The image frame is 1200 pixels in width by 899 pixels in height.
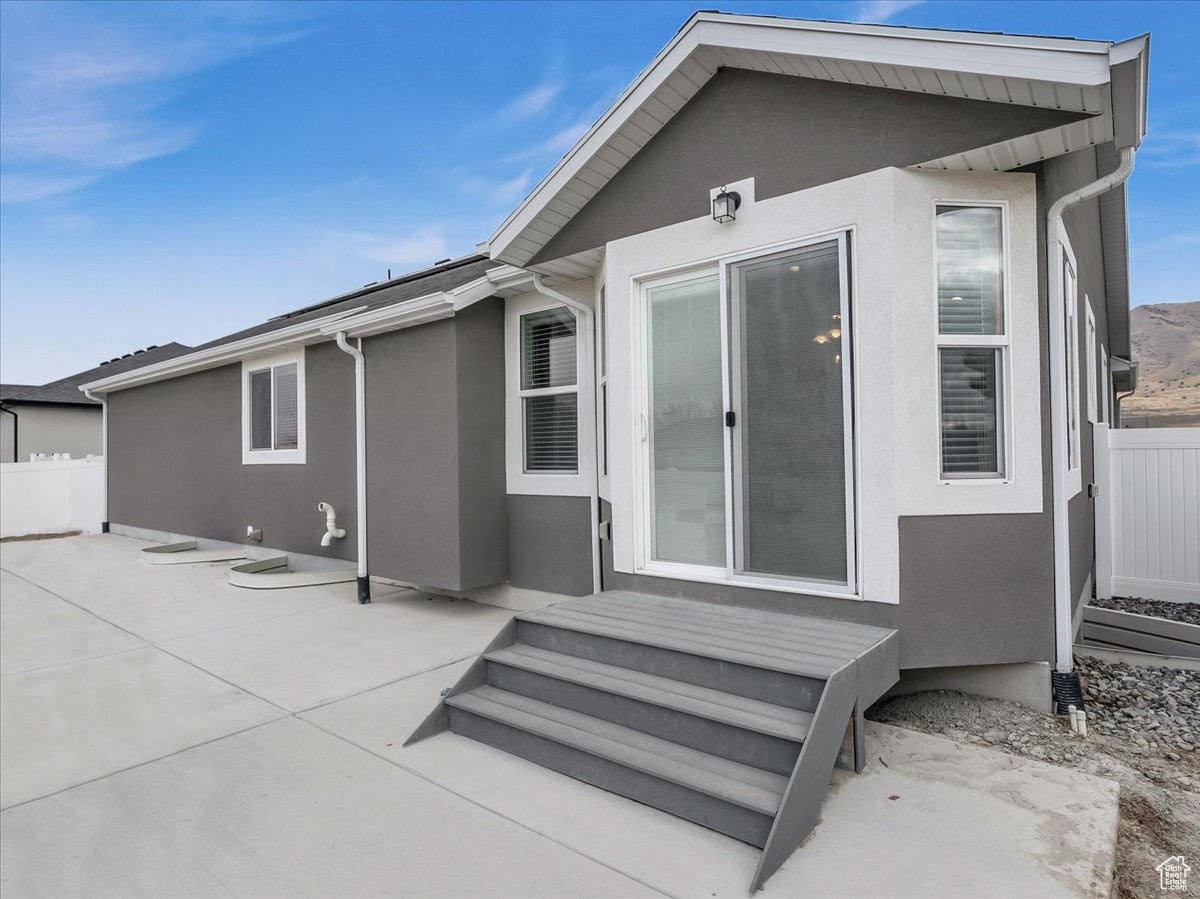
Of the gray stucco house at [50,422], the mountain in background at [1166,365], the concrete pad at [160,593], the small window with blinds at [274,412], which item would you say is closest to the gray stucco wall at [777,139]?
the concrete pad at [160,593]

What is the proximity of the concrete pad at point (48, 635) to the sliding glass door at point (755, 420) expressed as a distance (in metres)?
4.65

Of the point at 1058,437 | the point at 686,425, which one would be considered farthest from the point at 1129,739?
the point at 686,425

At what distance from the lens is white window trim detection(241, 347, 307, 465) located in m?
8.10

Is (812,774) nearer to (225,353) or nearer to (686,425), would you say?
(686,425)

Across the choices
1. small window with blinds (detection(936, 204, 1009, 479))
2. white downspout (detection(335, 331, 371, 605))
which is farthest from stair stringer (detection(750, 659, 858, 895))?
white downspout (detection(335, 331, 371, 605))

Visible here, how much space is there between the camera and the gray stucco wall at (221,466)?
761 centimetres

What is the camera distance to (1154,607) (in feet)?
20.0

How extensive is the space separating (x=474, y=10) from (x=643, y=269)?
10.3 meters

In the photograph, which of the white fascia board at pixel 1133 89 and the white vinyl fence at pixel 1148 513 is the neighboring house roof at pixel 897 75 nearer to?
the white fascia board at pixel 1133 89

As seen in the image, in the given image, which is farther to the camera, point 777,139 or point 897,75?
point 777,139

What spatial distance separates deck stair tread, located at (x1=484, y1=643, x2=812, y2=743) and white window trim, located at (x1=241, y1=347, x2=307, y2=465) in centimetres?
542

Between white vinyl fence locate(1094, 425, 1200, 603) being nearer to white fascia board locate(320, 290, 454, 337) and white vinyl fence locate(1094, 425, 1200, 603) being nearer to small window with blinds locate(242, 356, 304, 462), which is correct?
white fascia board locate(320, 290, 454, 337)

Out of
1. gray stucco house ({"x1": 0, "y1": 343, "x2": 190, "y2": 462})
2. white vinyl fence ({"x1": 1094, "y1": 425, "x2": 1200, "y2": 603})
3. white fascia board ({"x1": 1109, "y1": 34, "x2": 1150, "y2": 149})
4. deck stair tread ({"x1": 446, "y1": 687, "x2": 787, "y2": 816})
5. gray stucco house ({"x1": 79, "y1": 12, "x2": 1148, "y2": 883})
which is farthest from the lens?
gray stucco house ({"x1": 0, "y1": 343, "x2": 190, "y2": 462})

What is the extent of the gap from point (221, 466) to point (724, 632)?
29.0ft
